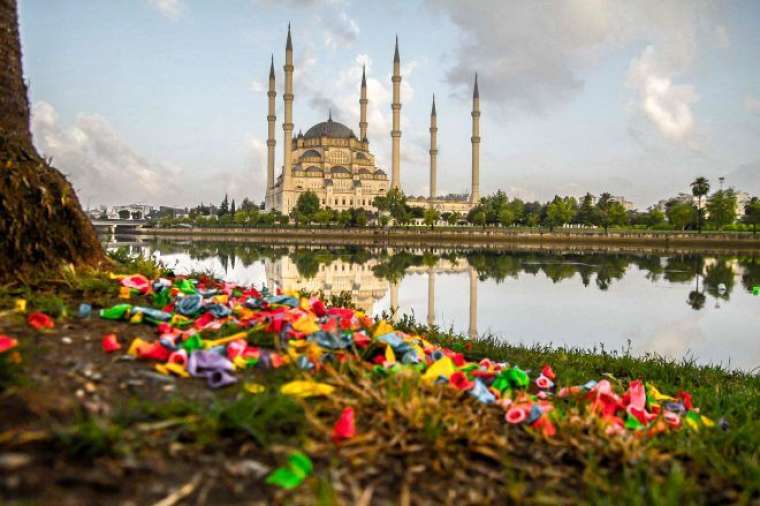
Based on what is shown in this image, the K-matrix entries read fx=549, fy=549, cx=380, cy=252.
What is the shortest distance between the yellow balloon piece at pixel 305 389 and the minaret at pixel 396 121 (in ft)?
219

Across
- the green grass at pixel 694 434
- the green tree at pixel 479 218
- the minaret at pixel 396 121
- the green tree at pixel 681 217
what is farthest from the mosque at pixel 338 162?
the green grass at pixel 694 434

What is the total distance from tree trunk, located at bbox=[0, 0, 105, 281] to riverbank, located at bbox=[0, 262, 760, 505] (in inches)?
20.5

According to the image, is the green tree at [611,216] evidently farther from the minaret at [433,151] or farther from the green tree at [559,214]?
the minaret at [433,151]

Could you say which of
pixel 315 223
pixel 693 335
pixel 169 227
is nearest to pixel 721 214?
pixel 315 223

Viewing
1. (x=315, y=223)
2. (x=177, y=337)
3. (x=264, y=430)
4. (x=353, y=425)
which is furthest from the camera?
(x=315, y=223)

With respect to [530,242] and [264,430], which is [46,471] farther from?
[530,242]

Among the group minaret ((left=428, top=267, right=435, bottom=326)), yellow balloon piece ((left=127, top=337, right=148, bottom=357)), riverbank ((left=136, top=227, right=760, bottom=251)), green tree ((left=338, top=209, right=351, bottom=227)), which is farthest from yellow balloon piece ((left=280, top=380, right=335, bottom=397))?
green tree ((left=338, top=209, right=351, bottom=227))

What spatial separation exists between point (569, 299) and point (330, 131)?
265 feet

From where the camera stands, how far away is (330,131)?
90938 mm

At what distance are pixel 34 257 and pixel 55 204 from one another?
1.26 feet

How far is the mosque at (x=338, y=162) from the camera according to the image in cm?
6881

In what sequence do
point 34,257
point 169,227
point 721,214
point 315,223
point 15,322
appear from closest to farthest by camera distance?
point 15,322 → point 34,257 → point 721,214 → point 315,223 → point 169,227

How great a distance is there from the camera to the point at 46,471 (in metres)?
1.43

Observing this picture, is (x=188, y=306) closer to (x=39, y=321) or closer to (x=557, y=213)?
(x=39, y=321)
